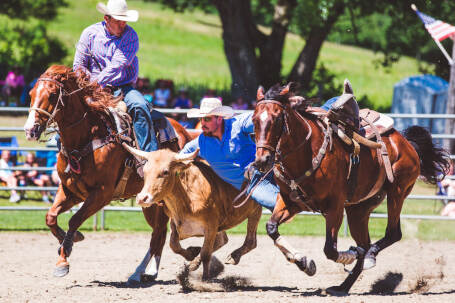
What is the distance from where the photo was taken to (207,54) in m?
44.9

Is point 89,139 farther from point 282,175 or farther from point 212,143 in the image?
point 282,175

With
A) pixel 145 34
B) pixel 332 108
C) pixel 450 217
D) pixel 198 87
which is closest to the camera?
pixel 332 108

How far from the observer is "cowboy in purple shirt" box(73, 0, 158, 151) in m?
6.88

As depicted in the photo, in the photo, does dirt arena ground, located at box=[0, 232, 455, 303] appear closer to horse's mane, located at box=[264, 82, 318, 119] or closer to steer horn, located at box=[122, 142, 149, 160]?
steer horn, located at box=[122, 142, 149, 160]

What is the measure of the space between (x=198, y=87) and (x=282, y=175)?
2137 centimetres

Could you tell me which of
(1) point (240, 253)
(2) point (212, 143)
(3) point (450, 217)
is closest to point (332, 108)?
(2) point (212, 143)

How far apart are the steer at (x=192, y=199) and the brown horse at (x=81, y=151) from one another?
52cm

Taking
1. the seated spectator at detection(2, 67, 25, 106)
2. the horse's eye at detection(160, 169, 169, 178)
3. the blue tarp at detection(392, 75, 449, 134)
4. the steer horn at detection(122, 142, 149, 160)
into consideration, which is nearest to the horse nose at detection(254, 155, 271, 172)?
the horse's eye at detection(160, 169, 169, 178)

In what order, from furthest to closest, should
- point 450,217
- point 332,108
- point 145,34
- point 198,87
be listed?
1. point 145,34
2. point 198,87
3. point 450,217
4. point 332,108

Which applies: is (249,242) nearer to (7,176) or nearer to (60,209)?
(60,209)

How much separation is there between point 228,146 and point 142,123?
3.14 feet

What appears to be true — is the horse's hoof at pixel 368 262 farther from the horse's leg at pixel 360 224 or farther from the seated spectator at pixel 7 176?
the seated spectator at pixel 7 176

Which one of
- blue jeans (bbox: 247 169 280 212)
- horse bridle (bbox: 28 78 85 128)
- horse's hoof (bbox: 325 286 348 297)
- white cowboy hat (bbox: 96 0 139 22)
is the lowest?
horse's hoof (bbox: 325 286 348 297)

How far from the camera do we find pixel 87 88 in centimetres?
669
